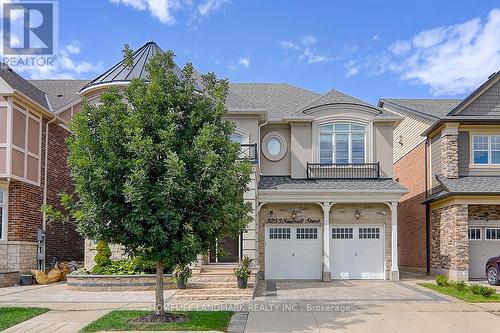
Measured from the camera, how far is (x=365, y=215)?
20.1 meters

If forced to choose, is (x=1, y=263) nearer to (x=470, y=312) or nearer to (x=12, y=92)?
(x=12, y=92)

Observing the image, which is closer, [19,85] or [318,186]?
[318,186]

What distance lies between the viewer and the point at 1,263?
18.2 metres

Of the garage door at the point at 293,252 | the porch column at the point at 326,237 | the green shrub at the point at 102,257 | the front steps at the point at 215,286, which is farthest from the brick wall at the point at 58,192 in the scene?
the porch column at the point at 326,237

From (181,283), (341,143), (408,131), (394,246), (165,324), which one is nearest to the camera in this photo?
(165,324)

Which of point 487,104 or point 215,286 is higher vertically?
point 487,104

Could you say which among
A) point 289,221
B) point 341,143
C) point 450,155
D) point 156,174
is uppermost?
point 341,143

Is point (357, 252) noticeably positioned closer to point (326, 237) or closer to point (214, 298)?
point (326, 237)

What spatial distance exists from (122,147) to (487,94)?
53.2 ft

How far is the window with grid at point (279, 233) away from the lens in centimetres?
2017

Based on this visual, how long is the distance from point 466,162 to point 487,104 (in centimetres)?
249

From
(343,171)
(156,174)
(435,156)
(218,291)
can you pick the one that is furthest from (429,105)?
(156,174)

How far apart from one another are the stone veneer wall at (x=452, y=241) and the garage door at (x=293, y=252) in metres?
4.97

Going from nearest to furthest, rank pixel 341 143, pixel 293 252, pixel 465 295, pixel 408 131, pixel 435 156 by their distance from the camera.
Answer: pixel 465 295 < pixel 293 252 < pixel 341 143 < pixel 435 156 < pixel 408 131
